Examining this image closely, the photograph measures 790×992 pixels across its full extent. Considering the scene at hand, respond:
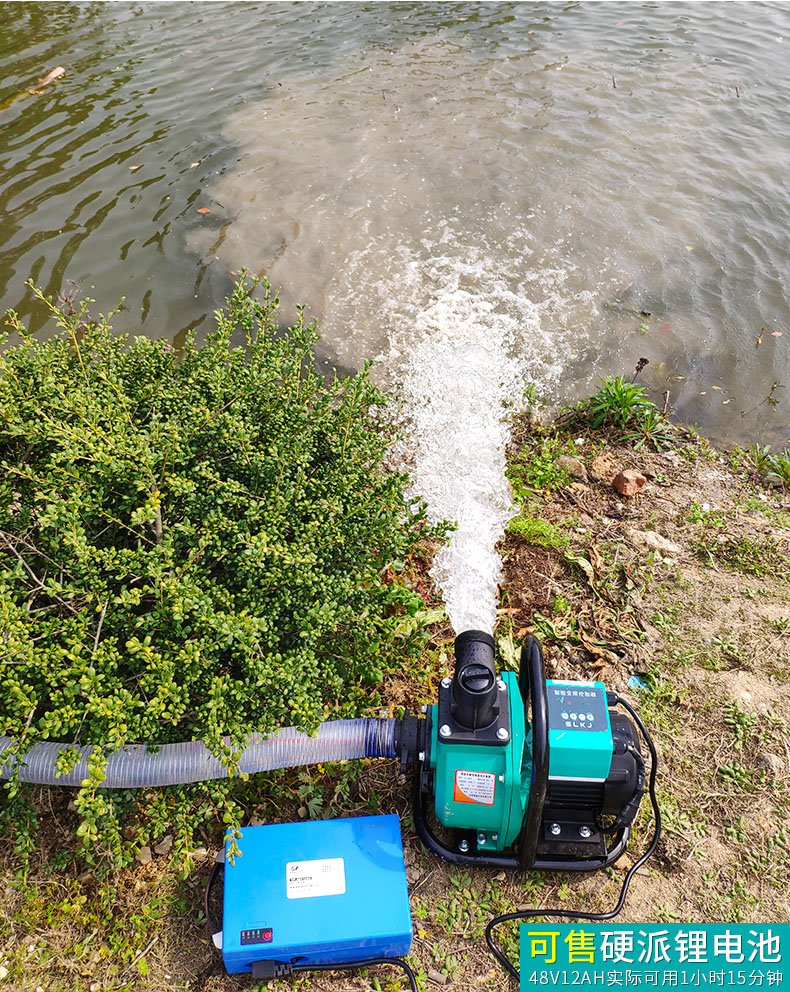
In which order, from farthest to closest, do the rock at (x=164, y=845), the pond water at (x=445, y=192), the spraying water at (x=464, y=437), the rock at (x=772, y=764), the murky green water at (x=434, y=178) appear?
the murky green water at (x=434, y=178)
the pond water at (x=445, y=192)
the spraying water at (x=464, y=437)
the rock at (x=772, y=764)
the rock at (x=164, y=845)

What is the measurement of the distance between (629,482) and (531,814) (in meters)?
2.91

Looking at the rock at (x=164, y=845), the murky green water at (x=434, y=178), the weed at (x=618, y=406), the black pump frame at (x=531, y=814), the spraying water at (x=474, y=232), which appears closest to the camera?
the black pump frame at (x=531, y=814)

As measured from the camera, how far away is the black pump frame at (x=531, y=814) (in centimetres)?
267

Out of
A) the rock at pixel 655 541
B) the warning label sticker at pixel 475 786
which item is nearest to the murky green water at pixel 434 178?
the rock at pixel 655 541

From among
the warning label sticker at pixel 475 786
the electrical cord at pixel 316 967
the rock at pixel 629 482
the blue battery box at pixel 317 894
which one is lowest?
the electrical cord at pixel 316 967

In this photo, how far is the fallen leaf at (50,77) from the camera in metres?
9.65

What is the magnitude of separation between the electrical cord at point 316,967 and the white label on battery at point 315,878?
0.88 ft

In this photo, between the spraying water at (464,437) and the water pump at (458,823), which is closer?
the water pump at (458,823)

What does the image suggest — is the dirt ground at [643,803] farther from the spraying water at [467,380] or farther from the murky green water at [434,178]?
the murky green water at [434,178]

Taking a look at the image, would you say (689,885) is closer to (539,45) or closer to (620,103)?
(620,103)

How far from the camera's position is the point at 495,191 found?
8188 millimetres

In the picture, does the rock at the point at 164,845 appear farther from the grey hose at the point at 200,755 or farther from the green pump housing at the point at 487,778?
the green pump housing at the point at 487,778

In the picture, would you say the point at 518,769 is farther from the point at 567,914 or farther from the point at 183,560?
the point at 183,560

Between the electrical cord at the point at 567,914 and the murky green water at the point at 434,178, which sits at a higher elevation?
the murky green water at the point at 434,178
